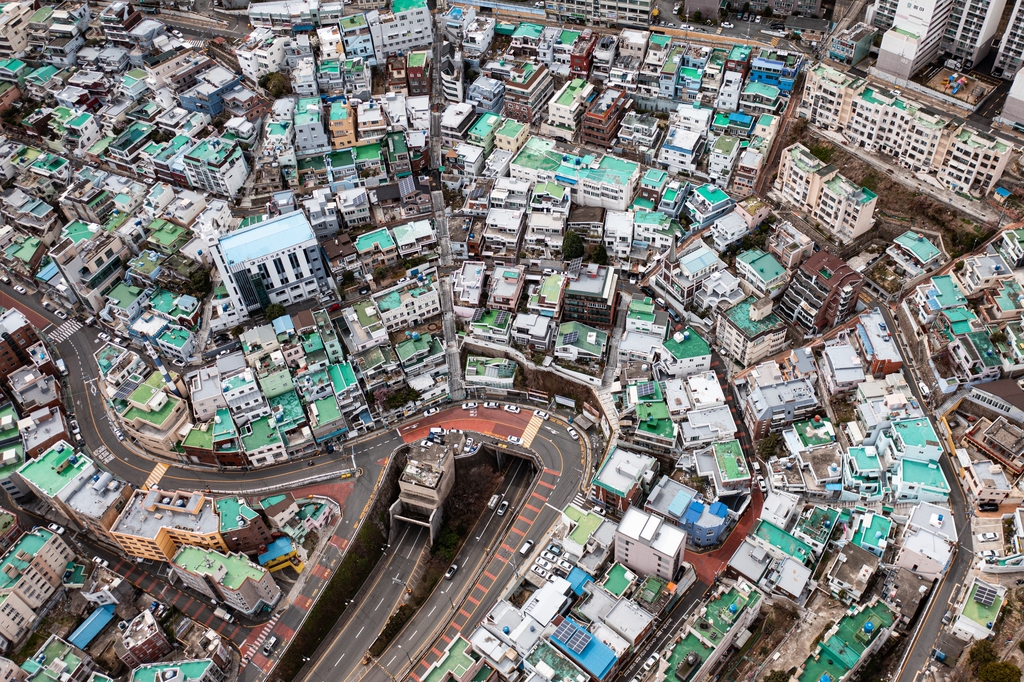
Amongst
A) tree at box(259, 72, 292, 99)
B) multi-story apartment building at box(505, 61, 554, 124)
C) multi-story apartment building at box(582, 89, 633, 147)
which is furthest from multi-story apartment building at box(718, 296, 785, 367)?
tree at box(259, 72, 292, 99)

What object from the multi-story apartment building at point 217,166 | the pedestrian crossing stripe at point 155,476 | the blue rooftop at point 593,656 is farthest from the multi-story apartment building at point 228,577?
the multi-story apartment building at point 217,166

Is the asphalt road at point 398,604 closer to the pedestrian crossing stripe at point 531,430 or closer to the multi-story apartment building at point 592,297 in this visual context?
the pedestrian crossing stripe at point 531,430

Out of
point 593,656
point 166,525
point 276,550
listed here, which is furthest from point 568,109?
point 166,525

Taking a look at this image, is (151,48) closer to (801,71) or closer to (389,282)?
(389,282)

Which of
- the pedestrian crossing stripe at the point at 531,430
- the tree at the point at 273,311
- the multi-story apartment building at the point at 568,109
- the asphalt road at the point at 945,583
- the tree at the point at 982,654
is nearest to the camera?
the tree at the point at 982,654

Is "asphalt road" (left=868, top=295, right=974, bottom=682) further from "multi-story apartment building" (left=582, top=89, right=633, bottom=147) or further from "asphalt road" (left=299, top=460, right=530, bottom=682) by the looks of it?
"multi-story apartment building" (left=582, top=89, right=633, bottom=147)

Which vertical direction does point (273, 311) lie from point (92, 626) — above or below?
above

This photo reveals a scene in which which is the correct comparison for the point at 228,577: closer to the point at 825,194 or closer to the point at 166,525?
the point at 166,525
